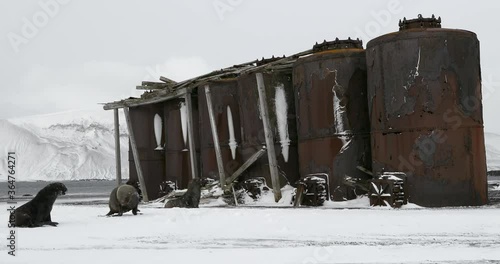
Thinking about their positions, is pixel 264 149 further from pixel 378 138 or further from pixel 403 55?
pixel 403 55

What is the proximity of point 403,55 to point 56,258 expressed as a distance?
1239 cm

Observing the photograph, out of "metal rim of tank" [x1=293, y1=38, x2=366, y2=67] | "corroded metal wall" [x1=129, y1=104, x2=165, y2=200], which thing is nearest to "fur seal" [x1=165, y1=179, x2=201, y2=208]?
"metal rim of tank" [x1=293, y1=38, x2=366, y2=67]

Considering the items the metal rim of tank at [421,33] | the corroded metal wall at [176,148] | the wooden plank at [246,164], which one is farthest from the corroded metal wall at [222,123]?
the metal rim of tank at [421,33]

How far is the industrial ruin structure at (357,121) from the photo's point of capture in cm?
1828

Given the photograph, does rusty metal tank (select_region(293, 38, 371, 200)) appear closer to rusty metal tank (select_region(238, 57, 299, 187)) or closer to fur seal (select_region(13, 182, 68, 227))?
rusty metal tank (select_region(238, 57, 299, 187))

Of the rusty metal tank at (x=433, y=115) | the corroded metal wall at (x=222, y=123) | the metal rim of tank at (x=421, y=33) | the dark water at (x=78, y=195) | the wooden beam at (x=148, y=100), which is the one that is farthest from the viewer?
the dark water at (x=78, y=195)

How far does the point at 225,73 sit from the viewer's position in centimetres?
2589

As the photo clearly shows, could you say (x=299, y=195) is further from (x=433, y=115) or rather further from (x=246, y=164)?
(x=433, y=115)

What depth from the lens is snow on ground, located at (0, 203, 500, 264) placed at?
9.34 meters

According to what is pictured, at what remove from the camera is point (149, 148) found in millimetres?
30875

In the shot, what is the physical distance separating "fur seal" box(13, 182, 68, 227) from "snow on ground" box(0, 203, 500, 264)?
428mm

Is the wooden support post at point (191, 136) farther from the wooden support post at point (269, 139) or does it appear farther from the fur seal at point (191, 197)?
the wooden support post at point (269, 139)

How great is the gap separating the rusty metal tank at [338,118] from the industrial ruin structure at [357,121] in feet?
0.11

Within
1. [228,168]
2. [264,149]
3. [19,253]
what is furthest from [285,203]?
[19,253]
